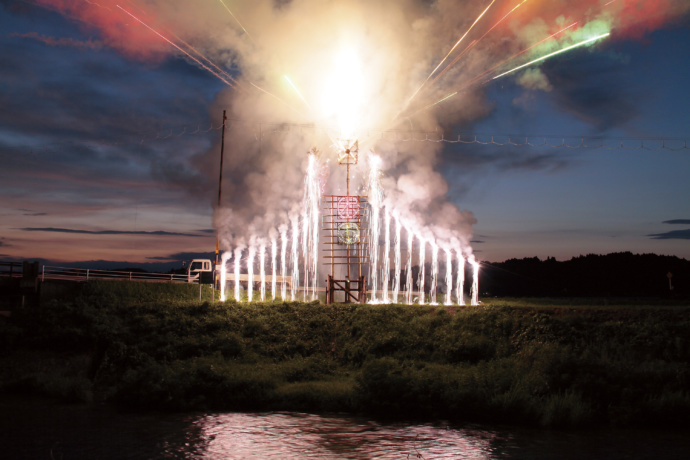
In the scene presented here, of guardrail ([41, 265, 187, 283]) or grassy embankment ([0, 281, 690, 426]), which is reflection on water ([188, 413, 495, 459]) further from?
guardrail ([41, 265, 187, 283])

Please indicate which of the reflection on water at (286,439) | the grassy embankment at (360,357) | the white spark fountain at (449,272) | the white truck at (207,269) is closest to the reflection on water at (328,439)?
the reflection on water at (286,439)

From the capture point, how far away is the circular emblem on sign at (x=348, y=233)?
35906 millimetres

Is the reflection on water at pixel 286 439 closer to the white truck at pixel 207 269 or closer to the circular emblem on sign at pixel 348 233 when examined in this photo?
the circular emblem on sign at pixel 348 233

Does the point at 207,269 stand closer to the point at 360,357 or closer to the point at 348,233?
the point at 348,233

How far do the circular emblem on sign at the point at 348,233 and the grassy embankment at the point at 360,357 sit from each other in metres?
5.51

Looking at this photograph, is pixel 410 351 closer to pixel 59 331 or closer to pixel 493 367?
pixel 493 367

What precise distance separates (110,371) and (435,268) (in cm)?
1733

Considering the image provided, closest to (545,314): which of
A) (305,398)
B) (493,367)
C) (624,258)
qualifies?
(493,367)

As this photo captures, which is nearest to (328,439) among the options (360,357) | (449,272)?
(360,357)

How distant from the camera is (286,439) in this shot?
54.1 ft

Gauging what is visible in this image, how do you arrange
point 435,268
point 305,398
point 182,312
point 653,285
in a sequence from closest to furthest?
point 305,398 < point 182,312 < point 435,268 < point 653,285

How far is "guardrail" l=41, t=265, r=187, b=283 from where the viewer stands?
34000 millimetres

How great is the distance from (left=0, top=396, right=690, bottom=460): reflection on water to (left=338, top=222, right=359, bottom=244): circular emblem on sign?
17.0 meters

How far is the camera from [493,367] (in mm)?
23234
